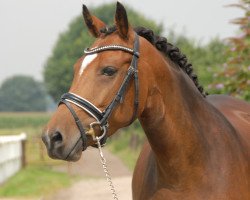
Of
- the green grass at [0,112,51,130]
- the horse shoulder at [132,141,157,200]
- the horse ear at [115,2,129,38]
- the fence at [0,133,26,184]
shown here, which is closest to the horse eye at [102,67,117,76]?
the horse ear at [115,2,129,38]

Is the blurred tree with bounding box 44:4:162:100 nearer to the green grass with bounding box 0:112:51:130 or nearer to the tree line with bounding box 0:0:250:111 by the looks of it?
the tree line with bounding box 0:0:250:111

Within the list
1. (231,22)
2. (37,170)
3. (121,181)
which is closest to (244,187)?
(231,22)

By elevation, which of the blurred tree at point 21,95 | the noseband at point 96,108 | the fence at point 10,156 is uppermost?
the noseband at point 96,108

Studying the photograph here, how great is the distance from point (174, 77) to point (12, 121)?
54.5 m

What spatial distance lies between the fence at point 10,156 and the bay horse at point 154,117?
33.9 feet

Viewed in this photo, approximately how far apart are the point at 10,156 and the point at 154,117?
40.7 ft

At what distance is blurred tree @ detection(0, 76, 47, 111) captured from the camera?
346ft

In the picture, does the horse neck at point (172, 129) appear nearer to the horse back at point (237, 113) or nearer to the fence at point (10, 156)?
the horse back at point (237, 113)

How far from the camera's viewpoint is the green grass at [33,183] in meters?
12.3

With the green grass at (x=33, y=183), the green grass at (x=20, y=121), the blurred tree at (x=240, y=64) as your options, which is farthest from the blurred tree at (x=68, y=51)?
the blurred tree at (x=240, y=64)

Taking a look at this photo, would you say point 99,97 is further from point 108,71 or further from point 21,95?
point 21,95

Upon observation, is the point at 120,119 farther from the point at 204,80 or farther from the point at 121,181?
the point at 121,181

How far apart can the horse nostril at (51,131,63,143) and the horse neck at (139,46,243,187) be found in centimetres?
66

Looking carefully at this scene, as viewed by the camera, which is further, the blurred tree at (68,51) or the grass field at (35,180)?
the blurred tree at (68,51)
